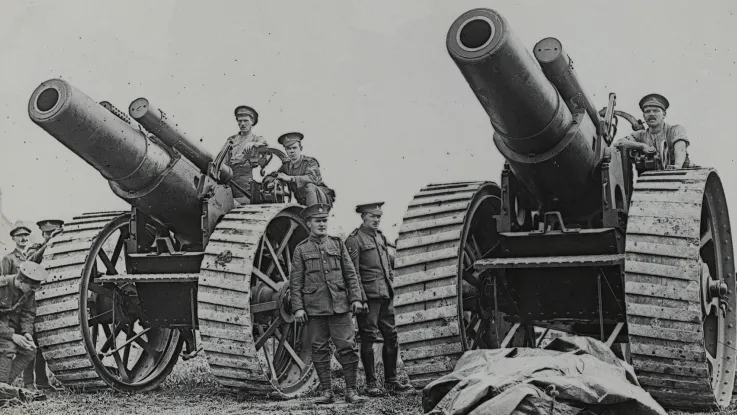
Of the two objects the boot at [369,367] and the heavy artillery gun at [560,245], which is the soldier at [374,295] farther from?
the heavy artillery gun at [560,245]

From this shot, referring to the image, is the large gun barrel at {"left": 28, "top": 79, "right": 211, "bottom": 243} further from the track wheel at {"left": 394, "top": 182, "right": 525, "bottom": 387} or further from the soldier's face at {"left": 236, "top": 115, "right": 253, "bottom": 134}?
the track wheel at {"left": 394, "top": 182, "right": 525, "bottom": 387}

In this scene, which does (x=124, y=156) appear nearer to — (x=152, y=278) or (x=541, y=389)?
(x=152, y=278)

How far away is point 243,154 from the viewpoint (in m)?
9.05

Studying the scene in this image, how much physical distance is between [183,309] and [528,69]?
168 inches

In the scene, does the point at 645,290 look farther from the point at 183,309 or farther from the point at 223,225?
the point at 183,309

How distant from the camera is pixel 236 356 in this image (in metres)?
6.98

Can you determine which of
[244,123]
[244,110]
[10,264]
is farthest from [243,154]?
[10,264]

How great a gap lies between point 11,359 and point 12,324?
32cm

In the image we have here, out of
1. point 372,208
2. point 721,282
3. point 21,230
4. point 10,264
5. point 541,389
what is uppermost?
point 21,230

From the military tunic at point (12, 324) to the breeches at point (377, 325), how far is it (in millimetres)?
3032

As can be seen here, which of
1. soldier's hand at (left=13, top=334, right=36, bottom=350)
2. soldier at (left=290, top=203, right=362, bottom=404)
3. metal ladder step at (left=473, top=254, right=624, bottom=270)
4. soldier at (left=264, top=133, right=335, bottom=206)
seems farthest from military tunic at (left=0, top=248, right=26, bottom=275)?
metal ladder step at (left=473, top=254, right=624, bottom=270)

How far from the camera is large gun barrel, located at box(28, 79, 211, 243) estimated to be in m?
6.78

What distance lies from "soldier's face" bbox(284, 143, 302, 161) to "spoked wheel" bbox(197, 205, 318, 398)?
0.95 metres

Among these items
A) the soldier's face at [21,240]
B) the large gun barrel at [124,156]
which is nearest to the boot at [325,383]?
the large gun barrel at [124,156]
